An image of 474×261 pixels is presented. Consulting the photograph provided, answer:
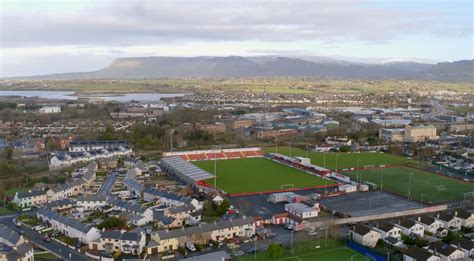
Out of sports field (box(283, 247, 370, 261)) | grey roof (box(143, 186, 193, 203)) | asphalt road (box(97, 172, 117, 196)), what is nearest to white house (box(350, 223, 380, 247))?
sports field (box(283, 247, 370, 261))

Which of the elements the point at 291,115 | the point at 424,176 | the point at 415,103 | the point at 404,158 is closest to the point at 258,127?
the point at 291,115

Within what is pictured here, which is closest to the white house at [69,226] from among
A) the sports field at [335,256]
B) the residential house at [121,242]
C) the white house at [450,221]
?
the residential house at [121,242]

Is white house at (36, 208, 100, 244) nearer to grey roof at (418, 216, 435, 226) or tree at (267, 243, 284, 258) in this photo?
tree at (267, 243, 284, 258)

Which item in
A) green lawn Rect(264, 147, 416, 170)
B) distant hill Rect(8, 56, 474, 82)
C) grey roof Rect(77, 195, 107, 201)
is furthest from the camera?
distant hill Rect(8, 56, 474, 82)

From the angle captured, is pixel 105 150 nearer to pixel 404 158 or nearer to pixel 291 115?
pixel 404 158

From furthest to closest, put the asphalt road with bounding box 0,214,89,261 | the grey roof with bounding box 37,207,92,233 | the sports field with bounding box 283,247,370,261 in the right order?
the grey roof with bounding box 37,207,92,233 < the asphalt road with bounding box 0,214,89,261 < the sports field with bounding box 283,247,370,261

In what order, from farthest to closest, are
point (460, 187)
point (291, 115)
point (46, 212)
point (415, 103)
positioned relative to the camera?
point (415, 103), point (291, 115), point (460, 187), point (46, 212)

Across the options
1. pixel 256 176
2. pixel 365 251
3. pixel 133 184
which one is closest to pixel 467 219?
pixel 365 251
